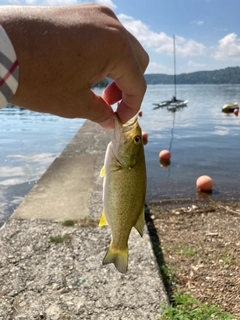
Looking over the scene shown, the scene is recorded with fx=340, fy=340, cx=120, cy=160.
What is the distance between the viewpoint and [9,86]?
1475 mm

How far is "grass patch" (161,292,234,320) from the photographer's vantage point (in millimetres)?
3642

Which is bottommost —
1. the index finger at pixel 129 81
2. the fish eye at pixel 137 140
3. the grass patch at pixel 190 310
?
the grass patch at pixel 190 310

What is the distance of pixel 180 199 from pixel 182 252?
4007 millimetres

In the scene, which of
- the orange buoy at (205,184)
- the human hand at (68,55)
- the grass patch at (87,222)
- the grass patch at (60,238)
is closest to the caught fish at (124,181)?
the human hand at (68,55)

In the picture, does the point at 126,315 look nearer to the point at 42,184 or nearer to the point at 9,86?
the point at 9,86

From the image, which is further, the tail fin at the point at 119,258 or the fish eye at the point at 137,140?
the tail fin at the point at 119,258

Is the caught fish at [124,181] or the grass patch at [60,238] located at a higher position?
the caught fish at [124,181]

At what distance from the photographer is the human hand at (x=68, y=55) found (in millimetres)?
1451

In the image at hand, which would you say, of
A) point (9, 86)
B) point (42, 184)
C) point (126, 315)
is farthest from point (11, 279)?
point (42, 184)

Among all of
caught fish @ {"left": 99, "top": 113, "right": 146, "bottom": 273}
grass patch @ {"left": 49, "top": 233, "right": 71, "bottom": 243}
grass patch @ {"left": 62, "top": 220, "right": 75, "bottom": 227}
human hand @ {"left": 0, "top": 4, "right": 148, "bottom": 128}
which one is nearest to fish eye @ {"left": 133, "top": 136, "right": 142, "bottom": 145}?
caught fish @ {"left": 99, "top": 113, "right": 146, "bottom": 273}

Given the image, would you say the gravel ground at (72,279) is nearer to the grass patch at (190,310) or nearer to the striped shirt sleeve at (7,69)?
the grass patch at (190,310)

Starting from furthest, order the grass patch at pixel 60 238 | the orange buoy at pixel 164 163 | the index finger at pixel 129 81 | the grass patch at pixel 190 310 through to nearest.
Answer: the orange buoy at pixel 164 163, the grass patch at pixel 60 238, the grass patch at pixel 190 310, the index finger at pixel 129 81

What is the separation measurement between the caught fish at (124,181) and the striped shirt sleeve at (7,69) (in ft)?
3.15

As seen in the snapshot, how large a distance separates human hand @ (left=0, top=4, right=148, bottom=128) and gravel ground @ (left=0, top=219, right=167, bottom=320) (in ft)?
8.53
